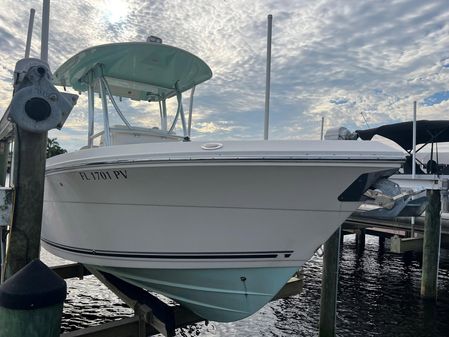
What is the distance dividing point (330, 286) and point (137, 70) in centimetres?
436

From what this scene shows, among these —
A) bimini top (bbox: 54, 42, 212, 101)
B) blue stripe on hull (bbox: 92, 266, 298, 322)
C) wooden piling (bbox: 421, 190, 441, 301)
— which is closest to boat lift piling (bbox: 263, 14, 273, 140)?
bimini top (bbox: 54, 42, 212, 101)

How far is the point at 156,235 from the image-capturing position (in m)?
3.91

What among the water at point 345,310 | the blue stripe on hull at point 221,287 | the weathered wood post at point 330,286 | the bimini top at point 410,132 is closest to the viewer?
the blue stripe on hull at point 221,287

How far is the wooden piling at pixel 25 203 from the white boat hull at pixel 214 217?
606 mm

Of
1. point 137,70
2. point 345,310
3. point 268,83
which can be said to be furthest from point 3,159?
point 345,310

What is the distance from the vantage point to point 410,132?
12.8 metres

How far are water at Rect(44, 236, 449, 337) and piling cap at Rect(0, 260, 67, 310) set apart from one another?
4412 millimetres

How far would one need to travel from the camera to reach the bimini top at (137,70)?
502cm

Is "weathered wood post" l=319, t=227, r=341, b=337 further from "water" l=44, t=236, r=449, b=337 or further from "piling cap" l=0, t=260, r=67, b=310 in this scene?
"piling cap" l=0, t=260, r=67, b=310

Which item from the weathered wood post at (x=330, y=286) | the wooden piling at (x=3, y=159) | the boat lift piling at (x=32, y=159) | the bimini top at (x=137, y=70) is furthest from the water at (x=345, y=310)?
the bimini top at (x=137, y=70)

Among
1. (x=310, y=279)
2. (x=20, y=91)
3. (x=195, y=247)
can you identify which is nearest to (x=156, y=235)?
(x=195, y=247)

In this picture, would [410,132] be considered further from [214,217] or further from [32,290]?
[32,290]

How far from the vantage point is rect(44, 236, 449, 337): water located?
7.04 meters

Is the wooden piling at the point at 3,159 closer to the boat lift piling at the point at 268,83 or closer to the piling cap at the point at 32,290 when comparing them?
the piling cap at the point at 32,290
